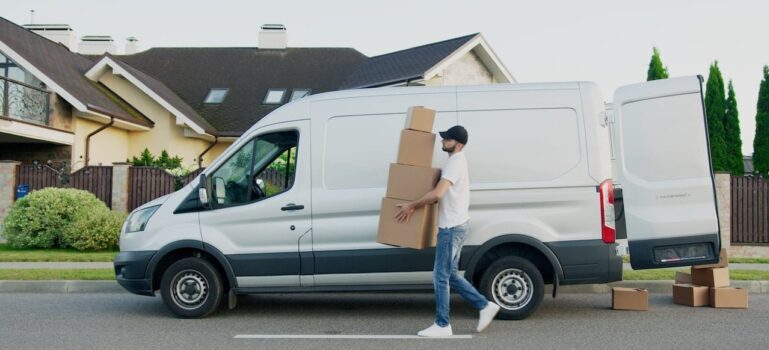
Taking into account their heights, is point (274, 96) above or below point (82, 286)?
above

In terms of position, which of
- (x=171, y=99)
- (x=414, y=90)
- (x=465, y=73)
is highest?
(x=465, y=73)

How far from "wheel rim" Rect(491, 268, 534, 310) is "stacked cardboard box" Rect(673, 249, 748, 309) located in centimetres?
226

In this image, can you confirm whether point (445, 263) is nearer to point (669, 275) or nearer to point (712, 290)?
point (712, 290)

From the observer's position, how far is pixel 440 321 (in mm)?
6883

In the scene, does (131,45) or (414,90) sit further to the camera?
(131,45)

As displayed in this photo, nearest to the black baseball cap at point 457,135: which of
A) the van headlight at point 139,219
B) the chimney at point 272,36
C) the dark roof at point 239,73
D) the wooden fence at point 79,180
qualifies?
the van headlight at point 139,219

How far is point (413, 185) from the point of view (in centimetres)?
702

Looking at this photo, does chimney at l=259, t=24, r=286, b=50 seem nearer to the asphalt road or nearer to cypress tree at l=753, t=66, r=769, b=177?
cypress tree at l=753, t=66, r=769, b=177

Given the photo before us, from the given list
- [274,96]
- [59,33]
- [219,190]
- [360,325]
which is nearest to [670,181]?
[360,325]

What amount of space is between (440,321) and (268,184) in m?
2.59

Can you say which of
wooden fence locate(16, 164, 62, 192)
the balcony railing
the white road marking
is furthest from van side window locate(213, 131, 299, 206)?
the balcony railing

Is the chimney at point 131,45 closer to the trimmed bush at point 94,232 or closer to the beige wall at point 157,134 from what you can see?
the beige wall at point 157,134

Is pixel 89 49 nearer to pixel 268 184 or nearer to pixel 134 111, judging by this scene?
pixel 134 111

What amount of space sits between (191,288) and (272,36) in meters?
24.5
